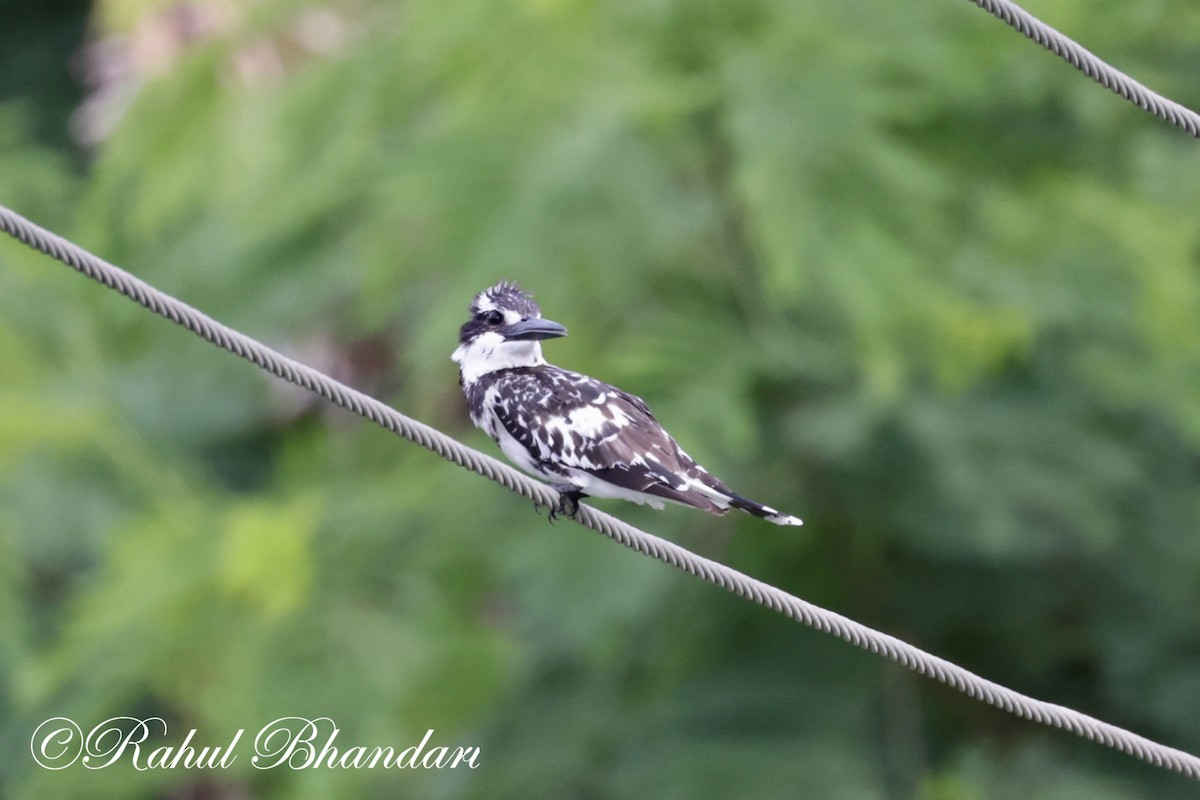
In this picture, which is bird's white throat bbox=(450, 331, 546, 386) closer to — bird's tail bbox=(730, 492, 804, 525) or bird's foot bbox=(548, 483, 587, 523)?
bird's foot bbox=(548, 483, 587, 523)

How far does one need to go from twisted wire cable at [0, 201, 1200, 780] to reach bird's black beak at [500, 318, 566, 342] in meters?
0.53

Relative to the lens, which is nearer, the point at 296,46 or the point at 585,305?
the point at 585,305

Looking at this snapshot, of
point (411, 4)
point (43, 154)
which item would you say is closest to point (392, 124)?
point (411, 4)

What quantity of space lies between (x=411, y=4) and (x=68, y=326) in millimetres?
2834

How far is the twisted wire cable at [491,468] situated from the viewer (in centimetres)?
361

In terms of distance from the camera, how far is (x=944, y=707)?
7895 millimetres

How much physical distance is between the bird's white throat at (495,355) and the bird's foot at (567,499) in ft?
1.60

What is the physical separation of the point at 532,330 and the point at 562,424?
274 mm

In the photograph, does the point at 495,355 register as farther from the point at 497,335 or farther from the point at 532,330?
the point at 532,330

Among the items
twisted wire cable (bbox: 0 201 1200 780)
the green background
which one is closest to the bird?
twisted wire cable (bbox: 0 201 1200 780)

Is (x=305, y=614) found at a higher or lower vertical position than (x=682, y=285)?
lower

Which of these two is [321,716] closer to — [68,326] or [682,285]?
[682,285]

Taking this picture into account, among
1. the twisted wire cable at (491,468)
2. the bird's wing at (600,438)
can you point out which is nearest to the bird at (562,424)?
the bird's wing at (600,438)

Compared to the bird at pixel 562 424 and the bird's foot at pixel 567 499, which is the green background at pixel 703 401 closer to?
the bird at pixel 562 424
